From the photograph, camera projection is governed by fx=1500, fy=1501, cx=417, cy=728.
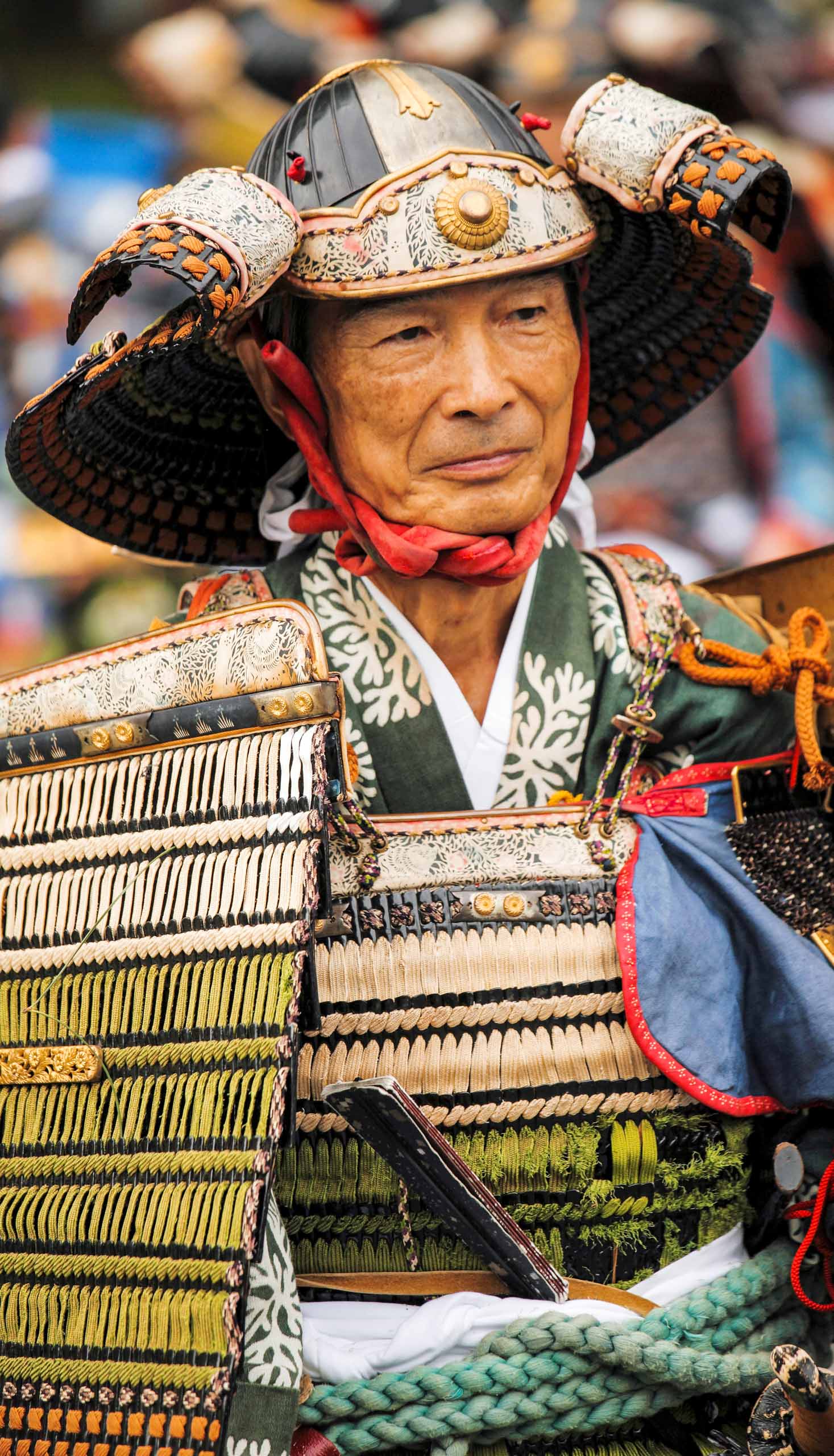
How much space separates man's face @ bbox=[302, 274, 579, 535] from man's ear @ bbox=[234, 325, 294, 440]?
0.11m

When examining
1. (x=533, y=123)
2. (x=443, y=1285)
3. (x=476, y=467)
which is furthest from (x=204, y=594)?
(x=443, y=1285)

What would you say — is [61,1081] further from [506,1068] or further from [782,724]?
[782,724]

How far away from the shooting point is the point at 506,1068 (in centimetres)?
166

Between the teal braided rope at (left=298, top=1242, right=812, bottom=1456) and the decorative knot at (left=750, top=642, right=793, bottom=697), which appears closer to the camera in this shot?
the teal braided rope at (left=298, top=1242, right=812, bottom=1456)

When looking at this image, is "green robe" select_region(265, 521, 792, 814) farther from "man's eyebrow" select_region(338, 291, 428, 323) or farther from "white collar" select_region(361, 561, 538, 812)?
"man's eyebrow" select_region(338, 291, 428, 323)

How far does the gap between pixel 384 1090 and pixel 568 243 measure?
97 centimetres

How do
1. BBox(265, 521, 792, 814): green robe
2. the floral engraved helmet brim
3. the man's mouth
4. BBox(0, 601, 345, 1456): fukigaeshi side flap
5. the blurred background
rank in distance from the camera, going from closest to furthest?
BBox(0, 601, 345, 1456): fukigaeshi side flap
the floral engraved helmet brim
the man's mouth
BBox(265, 521, 792, 814): green robe
the blurred background

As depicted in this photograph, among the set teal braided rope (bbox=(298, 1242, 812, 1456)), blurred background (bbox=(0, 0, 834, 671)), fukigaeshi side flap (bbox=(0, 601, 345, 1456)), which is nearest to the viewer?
fukigaeshi side flap (bbox=(0, 601, 345, 1456))

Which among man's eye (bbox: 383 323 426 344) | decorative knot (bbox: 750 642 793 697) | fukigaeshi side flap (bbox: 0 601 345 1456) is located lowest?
fukigaeshi side flap (bbox: 0 601 345 1456)

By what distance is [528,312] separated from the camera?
173 centimetres

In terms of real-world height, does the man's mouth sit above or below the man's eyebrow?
below

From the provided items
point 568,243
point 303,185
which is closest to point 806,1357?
point 568,243

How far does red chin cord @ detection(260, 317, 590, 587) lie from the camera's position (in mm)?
1700

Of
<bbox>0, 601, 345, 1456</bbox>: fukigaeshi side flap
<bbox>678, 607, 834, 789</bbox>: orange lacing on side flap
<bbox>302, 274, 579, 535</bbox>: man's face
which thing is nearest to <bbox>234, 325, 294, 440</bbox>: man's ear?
<bbox>302, 274, 579, 535</bbox>: man's face
